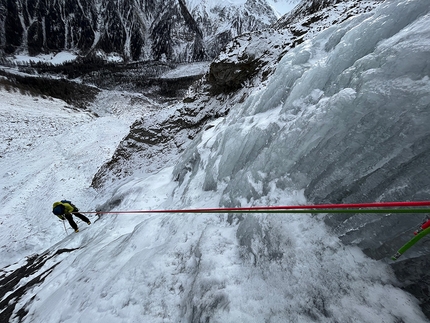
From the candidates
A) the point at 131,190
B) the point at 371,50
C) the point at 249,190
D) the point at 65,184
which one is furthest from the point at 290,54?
the point at 65,184

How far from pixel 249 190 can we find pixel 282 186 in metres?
0.84

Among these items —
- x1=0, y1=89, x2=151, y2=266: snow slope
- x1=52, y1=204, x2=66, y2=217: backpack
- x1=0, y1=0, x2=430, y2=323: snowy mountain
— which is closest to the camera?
x1=0, y1=0, x2=430, y2=323: snowy mountain

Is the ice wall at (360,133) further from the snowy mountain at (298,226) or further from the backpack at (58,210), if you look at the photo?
the backpack at (58,210)

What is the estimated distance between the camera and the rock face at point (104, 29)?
14312 centimetres

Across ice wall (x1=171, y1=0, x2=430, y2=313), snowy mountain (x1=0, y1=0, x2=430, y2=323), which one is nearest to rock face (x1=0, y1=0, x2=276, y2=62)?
snowy mountain (x1=0, y1=0, x2=430, y2=323)

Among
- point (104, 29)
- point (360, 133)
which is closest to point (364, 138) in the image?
point (360, 133)

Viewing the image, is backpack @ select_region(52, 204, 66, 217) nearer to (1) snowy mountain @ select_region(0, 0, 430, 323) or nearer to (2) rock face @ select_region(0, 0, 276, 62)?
(1) snowy mountain @ select_region(0, 0, 430, 323)

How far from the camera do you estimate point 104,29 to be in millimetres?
161500

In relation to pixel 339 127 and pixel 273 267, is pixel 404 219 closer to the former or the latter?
pixel 339 127

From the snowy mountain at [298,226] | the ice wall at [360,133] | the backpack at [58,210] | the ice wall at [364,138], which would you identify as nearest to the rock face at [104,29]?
the backpack at [58,210]

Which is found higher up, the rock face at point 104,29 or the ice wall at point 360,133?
the rock face at point 104,29

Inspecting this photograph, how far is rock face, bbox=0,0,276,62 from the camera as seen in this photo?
143 metres

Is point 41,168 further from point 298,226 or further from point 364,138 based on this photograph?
point 364,138

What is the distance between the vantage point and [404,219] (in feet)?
8.05
